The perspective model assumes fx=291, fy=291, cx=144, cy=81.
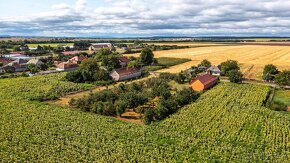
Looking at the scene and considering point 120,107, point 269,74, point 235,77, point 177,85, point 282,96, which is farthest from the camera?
point 269,74

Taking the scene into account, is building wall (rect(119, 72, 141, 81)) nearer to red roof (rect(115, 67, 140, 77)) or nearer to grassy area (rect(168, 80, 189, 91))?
red roof (rect(115, 67, 140, 77))

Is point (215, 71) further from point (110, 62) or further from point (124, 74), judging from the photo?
point (110, 62)

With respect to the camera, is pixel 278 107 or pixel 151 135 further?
pixel 278 107

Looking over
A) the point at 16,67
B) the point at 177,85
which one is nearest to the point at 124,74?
the point at 177,85

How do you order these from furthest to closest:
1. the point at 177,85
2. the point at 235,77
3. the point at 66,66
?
the point at 66,66
the point at 235,77
the point at 177,85

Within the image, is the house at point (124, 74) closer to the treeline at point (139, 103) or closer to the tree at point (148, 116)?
the treeline at point (139, 103)
